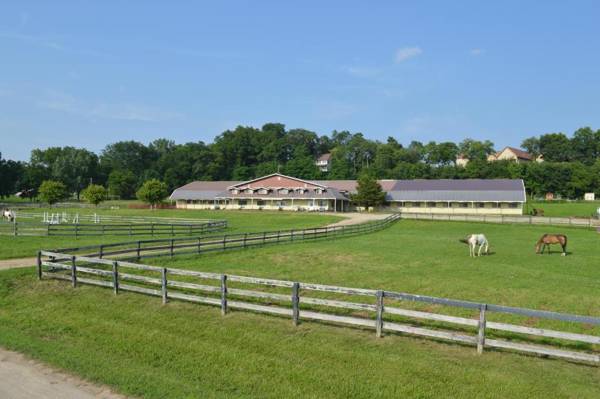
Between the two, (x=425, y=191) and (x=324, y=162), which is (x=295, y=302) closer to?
(x=425, y=191)

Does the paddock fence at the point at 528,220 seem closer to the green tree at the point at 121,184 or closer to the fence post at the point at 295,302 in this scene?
the fence post at the point at 295,302

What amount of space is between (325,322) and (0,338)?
25.8 ft

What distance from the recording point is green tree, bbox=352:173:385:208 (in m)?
76.5

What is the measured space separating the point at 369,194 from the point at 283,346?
67.7 metres

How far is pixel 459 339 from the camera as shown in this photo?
981cm

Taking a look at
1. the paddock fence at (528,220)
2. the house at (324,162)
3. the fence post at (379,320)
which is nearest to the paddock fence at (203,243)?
the fence post at (379,320)

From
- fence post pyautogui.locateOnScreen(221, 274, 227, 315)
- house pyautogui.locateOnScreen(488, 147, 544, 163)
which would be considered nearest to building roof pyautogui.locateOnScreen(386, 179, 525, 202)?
fence post pyautogui.locateOnScreen(221, 274, 227, 315)

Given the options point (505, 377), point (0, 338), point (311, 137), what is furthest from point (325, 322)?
point (311, 137)

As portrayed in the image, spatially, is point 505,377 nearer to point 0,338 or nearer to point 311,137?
point 0,338

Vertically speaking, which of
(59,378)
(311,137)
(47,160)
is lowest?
(59,378)

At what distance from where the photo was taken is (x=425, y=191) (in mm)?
78375

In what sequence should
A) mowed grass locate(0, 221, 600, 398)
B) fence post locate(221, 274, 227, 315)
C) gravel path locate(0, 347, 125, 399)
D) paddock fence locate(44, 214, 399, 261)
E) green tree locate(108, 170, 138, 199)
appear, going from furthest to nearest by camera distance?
green tree locate(108, 170, 138, 199)
paddock fence locate(44, 214, 399, 261)
fence post locate(221, 274, 227, 315)
mowed grass locate(0, 221, 600, 398)
gravel path locate(0, 347, 125, 399)

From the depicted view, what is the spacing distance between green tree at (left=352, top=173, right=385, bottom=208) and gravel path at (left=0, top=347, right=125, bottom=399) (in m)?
69.3

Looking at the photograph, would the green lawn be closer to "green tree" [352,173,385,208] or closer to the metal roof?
the metal roof
